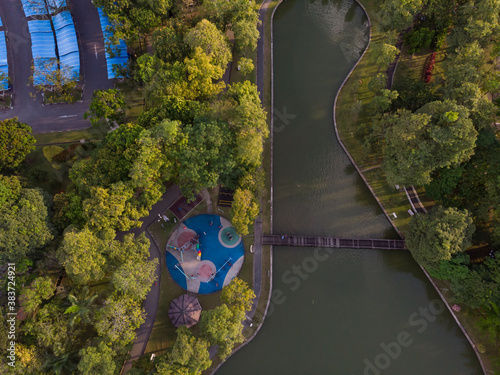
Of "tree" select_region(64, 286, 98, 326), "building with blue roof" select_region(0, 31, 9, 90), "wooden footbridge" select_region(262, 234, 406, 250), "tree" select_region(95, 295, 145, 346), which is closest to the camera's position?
"tree" select_region(95, 295, 145, 346)

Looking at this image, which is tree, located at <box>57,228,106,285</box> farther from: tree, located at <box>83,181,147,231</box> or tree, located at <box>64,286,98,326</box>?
tree, located at <box>64,286,98,326</box>

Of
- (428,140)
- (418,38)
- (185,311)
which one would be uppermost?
(418,38)

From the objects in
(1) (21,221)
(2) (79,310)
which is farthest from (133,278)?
(1) (21,221)

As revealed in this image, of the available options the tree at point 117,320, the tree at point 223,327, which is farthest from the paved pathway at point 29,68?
the tree at point 223,327

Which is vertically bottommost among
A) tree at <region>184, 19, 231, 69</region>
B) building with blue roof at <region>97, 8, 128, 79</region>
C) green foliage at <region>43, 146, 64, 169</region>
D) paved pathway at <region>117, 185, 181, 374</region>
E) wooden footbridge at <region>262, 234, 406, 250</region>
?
paved pathway at <region>117, 185, 181, 374</region>

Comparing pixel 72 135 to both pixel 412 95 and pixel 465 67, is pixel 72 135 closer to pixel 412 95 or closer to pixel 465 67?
pixel 412 95

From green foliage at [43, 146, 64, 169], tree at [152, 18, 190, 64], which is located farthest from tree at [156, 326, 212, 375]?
tree at [152, 18, 190, 64]

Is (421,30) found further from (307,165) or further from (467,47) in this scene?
(307,165)

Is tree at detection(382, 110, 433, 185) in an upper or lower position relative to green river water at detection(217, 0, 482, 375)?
upper
